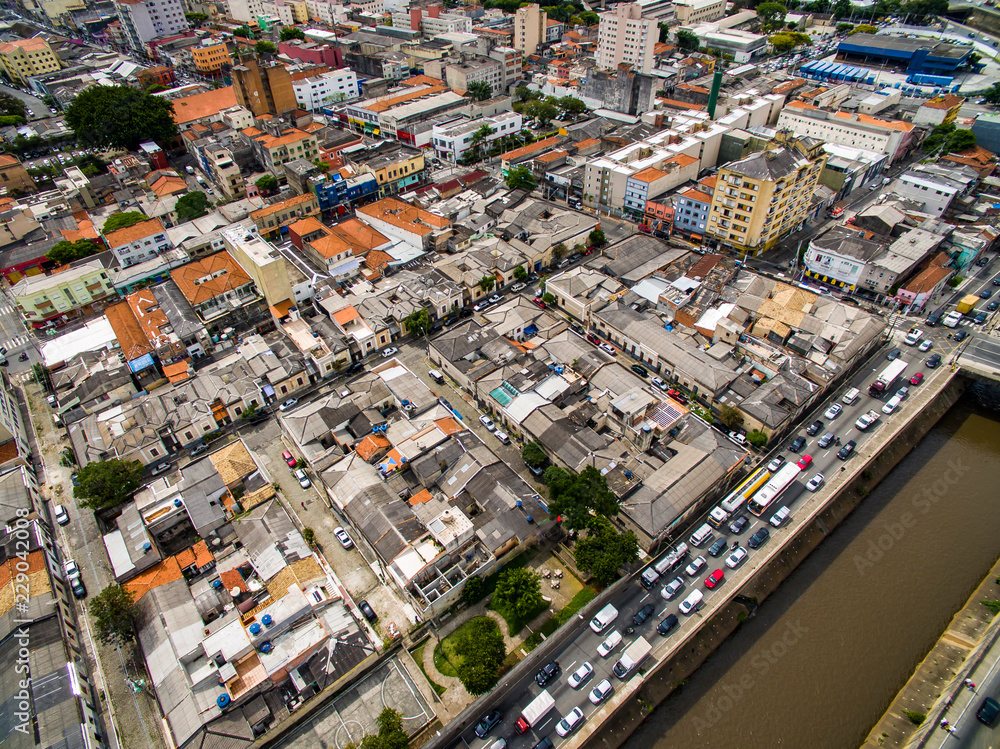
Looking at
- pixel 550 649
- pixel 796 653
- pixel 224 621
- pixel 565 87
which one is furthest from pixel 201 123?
pixel 796 653

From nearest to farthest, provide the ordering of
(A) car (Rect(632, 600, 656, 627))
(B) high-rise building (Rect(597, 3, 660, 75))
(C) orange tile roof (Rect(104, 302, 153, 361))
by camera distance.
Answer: (A) car (Rect(632, 600, 656, 627)) < (C) orange tile roof (Rect(104, 302, 153, 361)) < (B) high-rise building (Rect(597, 3, 660, 75))

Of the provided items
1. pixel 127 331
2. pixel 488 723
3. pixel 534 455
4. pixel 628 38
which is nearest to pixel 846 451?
pixel 534 455

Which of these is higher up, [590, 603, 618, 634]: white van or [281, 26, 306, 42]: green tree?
[281, 26, 306, 42]: green tree

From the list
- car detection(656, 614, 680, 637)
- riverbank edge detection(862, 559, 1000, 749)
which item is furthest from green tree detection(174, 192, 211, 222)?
riverbank edge detection(862, 559, 1000, 749)

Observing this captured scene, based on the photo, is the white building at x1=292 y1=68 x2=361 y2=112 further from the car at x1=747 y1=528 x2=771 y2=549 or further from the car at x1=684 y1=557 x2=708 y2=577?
the car at x1=747 y1=528 x2=771 y2=549

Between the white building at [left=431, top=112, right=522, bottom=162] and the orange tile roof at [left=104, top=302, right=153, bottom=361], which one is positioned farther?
the white building at [left=431, top=112, right=522, bottom=162]

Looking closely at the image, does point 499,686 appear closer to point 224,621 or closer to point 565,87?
point 224,621
